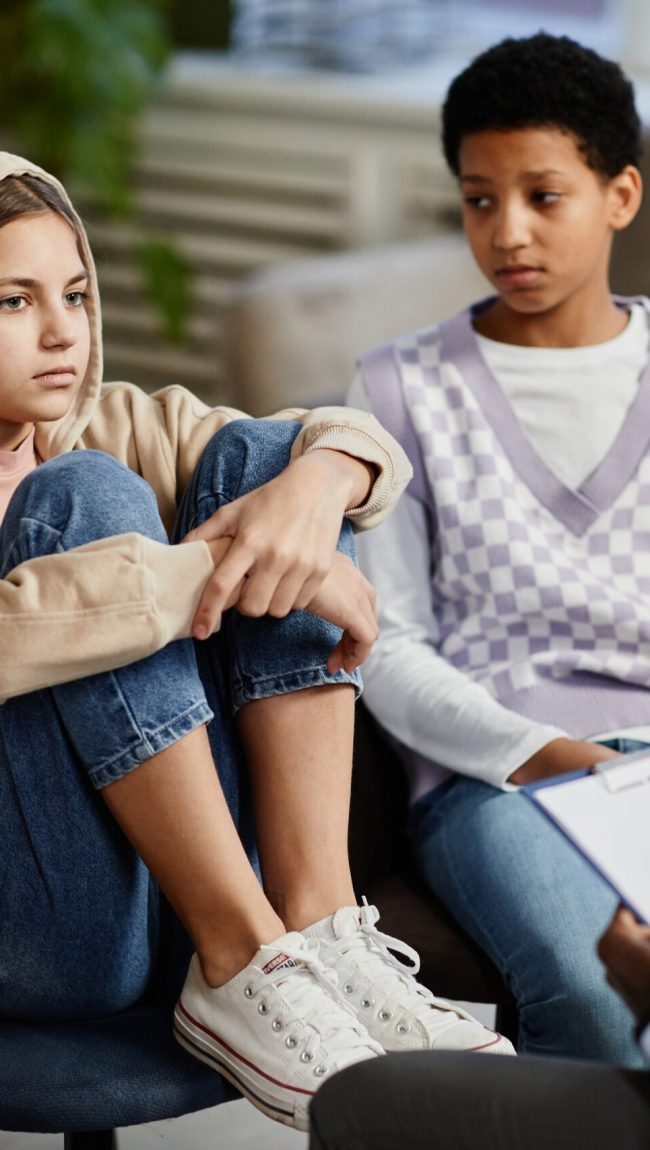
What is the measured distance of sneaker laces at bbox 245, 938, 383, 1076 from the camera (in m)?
1.05

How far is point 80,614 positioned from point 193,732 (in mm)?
115

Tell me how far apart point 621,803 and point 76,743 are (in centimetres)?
37

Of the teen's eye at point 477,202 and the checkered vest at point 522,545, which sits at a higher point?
the teen's eye at point 477,202

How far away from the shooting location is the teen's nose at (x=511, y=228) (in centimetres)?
151

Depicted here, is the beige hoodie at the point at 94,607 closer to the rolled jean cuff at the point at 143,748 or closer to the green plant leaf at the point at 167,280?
the rolled jean cuff at the point at 143,748

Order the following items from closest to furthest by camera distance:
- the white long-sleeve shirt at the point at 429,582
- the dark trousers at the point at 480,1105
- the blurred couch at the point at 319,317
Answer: the dark trousers at the point at 480,1105 < the white long-sleeve shirt at the point at 429,582 < the blurred couch at the point at 319,317

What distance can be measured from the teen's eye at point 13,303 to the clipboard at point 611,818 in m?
0.55

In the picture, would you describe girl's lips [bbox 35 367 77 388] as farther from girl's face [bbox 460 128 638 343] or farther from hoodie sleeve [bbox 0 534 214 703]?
girl's face [bbox 460 128 638 343]

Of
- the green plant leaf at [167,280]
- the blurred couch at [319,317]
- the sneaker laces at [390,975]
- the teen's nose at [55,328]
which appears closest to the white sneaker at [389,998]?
the sneaker laces at [390,975]

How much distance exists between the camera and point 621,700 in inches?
57.9

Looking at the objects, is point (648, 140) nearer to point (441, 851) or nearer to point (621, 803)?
point (441, 851)

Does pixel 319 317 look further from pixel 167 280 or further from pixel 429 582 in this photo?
pixel 429 582

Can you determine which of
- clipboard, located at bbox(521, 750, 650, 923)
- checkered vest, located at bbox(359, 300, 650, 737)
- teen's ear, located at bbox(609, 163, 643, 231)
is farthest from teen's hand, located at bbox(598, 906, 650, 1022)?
teen's ear, located at bbox(609, 163, 643, 231)

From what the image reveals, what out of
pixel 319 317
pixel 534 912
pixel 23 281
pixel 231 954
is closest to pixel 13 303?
pixel 23 281
